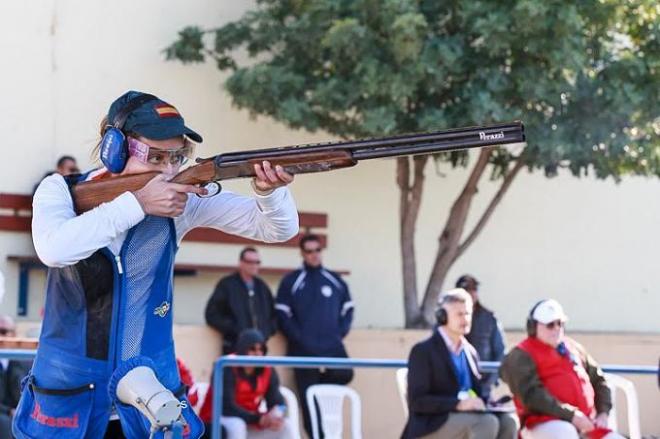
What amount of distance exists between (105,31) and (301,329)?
360 cm

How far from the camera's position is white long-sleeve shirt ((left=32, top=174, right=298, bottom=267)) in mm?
4121

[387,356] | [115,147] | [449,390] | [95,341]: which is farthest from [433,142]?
[387,356]

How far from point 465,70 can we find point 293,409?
3.61 meters

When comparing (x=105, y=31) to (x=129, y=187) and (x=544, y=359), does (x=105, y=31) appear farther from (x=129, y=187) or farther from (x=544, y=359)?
(x=129, y=187)

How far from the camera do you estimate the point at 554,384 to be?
924 cm

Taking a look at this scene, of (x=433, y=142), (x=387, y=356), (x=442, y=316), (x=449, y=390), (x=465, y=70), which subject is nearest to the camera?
(x=433, y=142)

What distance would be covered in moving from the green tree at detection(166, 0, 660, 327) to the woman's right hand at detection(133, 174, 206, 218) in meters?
7.22

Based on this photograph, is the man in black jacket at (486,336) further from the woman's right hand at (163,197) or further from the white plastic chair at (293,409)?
the woman's right hand at (163,197)

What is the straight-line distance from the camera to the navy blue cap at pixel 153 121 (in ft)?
14.5

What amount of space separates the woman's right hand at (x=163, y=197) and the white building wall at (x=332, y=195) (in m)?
7.64

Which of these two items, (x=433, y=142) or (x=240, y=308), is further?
(x=240, y=308)

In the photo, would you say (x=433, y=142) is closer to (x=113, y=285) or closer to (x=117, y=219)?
(x=117, y=219)

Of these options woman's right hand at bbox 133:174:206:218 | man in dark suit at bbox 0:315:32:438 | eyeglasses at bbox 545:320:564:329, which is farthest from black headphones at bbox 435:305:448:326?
woman's right hand at bbox 133:174:206:218

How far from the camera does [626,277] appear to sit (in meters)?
15.2
